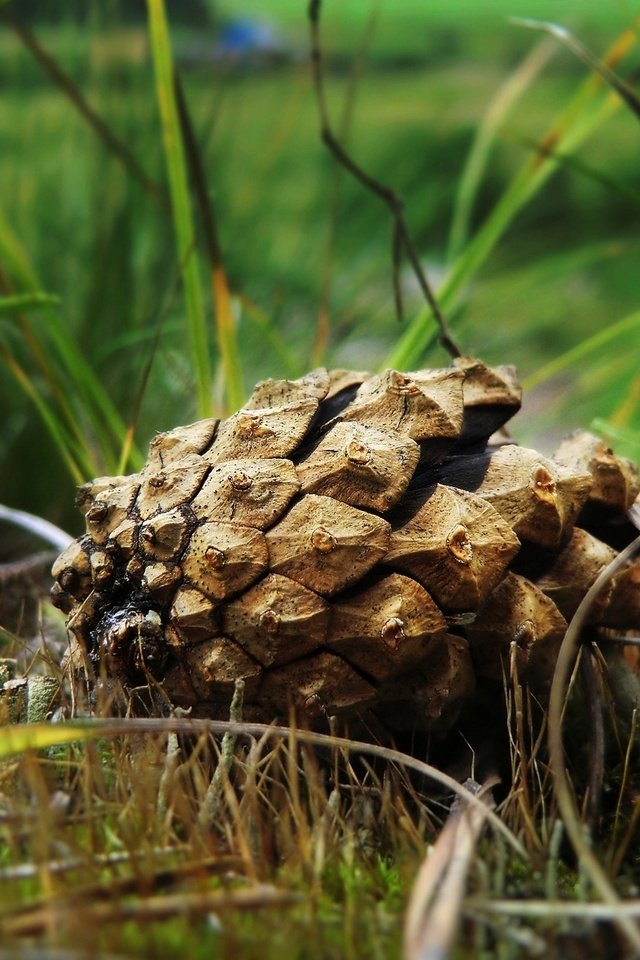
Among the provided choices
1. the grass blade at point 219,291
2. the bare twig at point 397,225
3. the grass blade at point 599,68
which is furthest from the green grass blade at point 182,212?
the grass blade at point 599,68

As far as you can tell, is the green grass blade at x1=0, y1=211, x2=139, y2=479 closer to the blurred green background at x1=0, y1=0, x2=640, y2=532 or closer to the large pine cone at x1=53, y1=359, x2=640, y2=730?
the blurred green background at x1=0, y1=0, x2=640, y2=532

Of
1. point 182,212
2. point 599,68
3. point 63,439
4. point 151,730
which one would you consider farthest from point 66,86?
point 151,730

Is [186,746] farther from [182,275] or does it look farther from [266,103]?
[266,103]

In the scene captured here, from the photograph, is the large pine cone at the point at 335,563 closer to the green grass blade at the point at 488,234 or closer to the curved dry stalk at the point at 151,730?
the curved dry stalk at the point at 151,730

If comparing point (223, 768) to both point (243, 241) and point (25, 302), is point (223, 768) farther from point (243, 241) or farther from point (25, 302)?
point (243, 241)

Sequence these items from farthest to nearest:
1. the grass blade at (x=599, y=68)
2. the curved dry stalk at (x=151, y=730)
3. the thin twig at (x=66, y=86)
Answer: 1. the thin twig at (x=66, y=86)
2. the grass blade at (x=599, y=68)
3. the curved dry stalk at (x=151, y=730)

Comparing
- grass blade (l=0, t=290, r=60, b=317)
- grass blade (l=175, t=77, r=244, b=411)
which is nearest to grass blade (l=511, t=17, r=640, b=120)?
grass blade (l=175, t=77, r=244, b=411)
